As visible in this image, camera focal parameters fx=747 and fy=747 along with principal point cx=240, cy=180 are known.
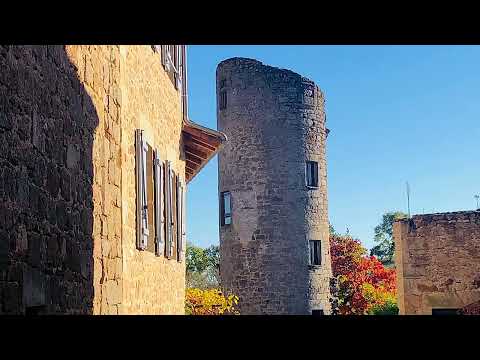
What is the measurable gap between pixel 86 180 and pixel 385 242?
2344 inches

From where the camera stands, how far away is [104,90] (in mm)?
6695

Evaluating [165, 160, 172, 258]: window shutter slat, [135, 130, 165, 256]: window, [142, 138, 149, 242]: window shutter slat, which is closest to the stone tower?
[165, 160, 172, 258]: window shutter slat

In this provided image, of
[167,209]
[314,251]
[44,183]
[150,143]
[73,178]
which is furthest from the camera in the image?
[314,251]

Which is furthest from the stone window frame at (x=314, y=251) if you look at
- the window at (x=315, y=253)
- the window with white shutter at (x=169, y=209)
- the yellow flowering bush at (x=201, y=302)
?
the window with white shutter at (x=169, y=209)

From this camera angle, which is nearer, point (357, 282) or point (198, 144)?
point (198, 144)

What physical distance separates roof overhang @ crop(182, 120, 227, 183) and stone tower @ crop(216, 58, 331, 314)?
930cm

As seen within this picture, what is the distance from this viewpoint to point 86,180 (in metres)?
5.90

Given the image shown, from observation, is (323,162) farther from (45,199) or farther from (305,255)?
(45,199)

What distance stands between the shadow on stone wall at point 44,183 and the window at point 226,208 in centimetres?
1763

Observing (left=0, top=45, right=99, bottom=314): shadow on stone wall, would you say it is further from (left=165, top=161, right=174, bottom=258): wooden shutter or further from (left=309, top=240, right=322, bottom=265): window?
(left=309, top=240, right=322, bottom=265): window

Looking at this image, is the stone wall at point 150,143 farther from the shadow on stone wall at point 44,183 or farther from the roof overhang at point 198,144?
the shadow on stone wall at point 44,183

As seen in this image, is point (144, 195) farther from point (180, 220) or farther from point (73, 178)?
point (180, 220)

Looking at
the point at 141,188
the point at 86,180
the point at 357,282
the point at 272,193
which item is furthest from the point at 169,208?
the point at 357,282
